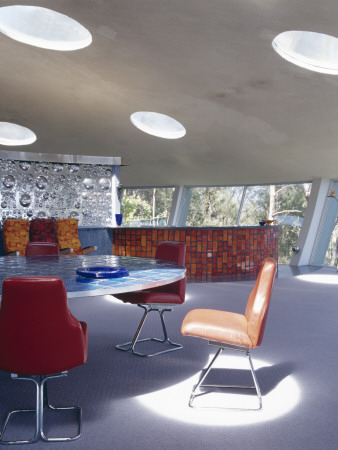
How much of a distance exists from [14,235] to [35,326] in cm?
475

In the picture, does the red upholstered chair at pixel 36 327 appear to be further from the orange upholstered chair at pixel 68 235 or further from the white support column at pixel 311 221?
the white support column at pixel 311 221

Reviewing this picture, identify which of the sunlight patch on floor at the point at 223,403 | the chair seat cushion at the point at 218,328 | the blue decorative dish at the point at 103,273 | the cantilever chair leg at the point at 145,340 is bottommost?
the sunlight patch on floor at the point at 223,403

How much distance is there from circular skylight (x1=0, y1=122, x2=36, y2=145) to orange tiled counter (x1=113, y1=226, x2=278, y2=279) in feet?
10.3

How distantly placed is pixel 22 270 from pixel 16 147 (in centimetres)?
719

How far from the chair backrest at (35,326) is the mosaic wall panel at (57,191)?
212 inches

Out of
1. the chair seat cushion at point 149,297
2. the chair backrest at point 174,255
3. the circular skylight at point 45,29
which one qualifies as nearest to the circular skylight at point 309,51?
the circular skylight at point 45,29

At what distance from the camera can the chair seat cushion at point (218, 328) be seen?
243cm

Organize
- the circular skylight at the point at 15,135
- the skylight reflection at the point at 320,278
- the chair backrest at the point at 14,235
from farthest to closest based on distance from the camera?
1. the circular skylight at the point at 15,135
2. the skylight reflection at the point at 320,278
3. the chair backrest at the point at 14,235

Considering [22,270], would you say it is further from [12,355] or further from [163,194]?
[163,194]

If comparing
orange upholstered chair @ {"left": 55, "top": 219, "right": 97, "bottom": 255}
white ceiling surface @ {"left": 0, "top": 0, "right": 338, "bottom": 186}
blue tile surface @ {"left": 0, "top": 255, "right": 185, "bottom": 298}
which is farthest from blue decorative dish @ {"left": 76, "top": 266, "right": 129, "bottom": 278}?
orange upholstered chair @ {"left": 55, "top": 219, "right": 97, "bottom": 255}

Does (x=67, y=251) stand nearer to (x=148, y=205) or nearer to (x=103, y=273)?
(x=103, y=273)

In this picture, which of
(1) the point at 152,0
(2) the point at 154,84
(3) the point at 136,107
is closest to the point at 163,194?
(3) the point at 136,107

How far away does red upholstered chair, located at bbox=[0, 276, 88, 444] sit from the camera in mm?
1857

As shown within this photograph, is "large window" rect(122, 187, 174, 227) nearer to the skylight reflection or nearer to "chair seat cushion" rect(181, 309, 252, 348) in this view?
the skylight reflection
